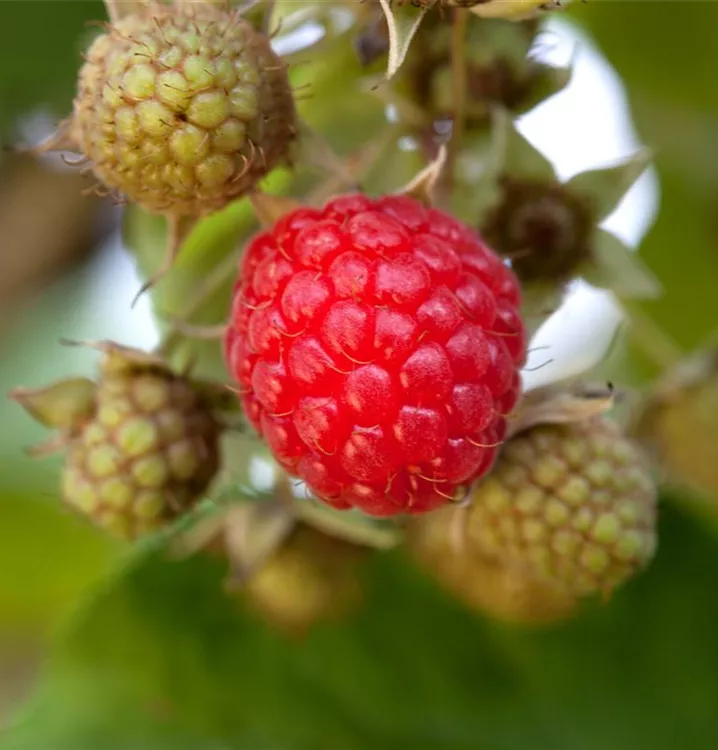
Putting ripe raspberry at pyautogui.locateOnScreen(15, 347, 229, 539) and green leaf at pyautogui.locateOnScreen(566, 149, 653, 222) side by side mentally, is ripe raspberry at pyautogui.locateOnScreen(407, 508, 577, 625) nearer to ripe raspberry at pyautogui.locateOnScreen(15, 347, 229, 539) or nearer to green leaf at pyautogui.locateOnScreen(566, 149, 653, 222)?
ripe raspberry at pyautogui.locateOnScreen(15, 347, 229, 539)

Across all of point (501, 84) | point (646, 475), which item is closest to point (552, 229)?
point (501, 84)

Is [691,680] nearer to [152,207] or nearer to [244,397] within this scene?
[244,397]

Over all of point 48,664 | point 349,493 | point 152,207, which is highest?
point 152,207

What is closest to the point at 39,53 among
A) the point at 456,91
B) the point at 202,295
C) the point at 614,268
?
the point at 202,295

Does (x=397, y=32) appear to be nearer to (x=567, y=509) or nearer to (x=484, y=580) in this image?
(x=567, y=509)

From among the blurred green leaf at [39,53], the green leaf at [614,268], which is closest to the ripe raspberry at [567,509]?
the green leaf at [614,268]

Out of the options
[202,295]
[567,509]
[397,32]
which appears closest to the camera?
[397,32]
